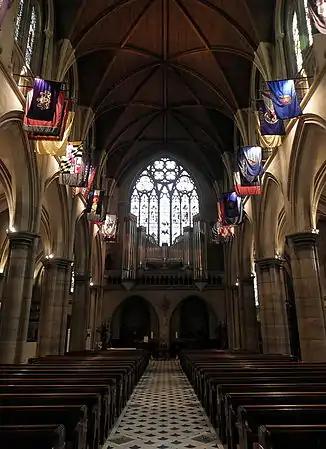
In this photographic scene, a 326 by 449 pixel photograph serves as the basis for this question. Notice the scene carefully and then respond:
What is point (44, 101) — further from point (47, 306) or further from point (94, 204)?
point (47, 306)

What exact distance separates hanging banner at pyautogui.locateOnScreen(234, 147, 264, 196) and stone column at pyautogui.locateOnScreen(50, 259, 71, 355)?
347 inches

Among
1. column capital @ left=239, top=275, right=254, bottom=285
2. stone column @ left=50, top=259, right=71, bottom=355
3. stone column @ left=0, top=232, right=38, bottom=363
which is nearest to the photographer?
stone column @ left=0, top=232, right=38, bottom=363

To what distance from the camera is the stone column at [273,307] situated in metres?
15.2

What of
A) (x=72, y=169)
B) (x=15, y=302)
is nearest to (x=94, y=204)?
(x=72, y=169)

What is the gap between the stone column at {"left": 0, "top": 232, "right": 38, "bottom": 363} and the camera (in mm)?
10727

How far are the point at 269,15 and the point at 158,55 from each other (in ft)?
20.9

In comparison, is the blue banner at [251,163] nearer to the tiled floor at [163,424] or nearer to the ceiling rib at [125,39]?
the tiled floor at [163,424]

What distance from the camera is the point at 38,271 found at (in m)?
27.5

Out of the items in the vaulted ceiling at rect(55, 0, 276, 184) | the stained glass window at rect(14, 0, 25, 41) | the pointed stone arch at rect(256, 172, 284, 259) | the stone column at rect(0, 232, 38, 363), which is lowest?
the stone column at rect(0, 232, 38, 363)

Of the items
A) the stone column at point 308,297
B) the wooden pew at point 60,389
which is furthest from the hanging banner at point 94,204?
the wooden pew at point 60,389

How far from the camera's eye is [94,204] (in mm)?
17859

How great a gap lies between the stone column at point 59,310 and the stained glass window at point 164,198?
13.8 m

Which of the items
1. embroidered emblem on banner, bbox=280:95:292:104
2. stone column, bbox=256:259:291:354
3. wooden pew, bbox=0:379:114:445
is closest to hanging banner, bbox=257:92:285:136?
embroidered emblem on banner, bbox=280:95:292:104

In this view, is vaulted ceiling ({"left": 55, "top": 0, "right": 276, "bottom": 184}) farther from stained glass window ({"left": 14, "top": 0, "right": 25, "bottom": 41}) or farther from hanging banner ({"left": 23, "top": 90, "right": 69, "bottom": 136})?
hanging banner ({"left": 23, "top": 90, "right": 69, "bottom": 136})
